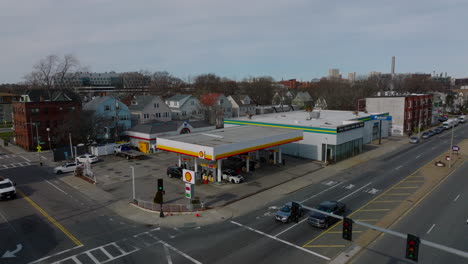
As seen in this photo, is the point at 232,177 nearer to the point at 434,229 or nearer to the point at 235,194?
the point at 235,194

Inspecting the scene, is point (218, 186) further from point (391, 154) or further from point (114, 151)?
point (391, 154)

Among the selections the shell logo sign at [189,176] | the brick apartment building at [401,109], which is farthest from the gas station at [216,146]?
the brick apartment building at [401,109]

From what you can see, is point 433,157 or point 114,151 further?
point 114,151

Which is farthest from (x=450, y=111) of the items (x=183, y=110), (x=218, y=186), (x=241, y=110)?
(x=218, y=186)

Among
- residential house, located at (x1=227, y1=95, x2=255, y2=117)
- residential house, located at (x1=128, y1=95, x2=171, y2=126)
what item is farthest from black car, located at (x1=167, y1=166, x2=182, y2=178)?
residential house, located at (x1=227, y1=95, x2=255, y2=117)

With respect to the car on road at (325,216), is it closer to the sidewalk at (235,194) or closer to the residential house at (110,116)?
the sidewalk at (235,194)

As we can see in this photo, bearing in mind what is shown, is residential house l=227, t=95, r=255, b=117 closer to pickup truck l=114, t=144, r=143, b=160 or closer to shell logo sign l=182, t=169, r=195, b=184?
pickup truck l=114, t=144, r=143, b=160
